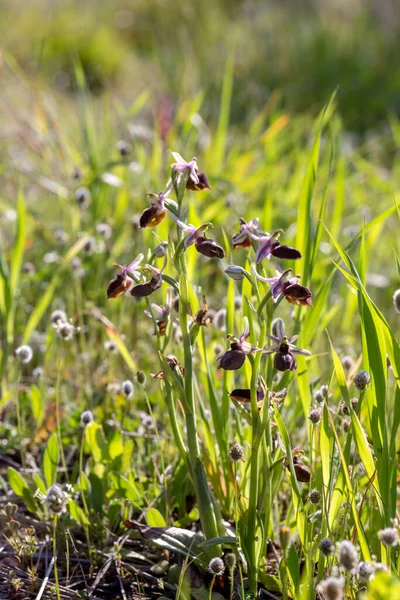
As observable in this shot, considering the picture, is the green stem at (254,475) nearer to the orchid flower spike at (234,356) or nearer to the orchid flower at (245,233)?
the orchid flower spike at (234,356)

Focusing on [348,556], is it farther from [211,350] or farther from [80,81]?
[80,81]

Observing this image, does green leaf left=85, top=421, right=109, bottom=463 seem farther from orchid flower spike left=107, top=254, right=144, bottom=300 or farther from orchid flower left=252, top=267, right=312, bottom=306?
orchid flower left=252, top=267, right=312, bottom=306

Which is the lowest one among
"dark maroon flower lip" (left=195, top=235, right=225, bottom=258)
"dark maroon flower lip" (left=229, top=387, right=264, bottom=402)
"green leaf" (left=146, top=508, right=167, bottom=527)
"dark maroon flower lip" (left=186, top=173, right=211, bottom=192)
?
"green leaf" (left=146, top=508, right=167, bottom=527)

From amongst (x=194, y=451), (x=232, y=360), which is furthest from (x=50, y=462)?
(x=232, y=360)

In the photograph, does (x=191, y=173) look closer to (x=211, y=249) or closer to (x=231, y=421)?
(x=211, y=249)

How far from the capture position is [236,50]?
7.46 m

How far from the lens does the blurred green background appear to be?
6.45 metres

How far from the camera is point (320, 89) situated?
22.4 ft

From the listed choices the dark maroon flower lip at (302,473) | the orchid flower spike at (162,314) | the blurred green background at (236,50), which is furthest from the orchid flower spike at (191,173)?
the blurred green background at (236,50)

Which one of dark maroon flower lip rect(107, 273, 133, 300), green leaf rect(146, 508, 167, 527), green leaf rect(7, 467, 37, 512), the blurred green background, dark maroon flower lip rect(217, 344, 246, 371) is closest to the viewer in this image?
dark maroon flower lip rect(217, 344, 246, 371)

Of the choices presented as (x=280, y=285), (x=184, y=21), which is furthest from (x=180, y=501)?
(x=184, y=21)

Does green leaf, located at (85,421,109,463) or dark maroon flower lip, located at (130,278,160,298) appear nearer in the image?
dark maroon flower lip, located at (130,278,160,298)

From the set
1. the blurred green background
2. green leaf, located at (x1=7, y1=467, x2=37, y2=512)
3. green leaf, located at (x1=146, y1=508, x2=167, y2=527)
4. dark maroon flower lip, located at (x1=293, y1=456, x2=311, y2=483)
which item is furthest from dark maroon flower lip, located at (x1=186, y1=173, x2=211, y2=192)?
the blurred green background

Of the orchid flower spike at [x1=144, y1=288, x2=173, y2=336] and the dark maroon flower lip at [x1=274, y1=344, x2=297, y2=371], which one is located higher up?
the orchid flower spike at [x1=144, y1=288, x2=173, y2=336]
